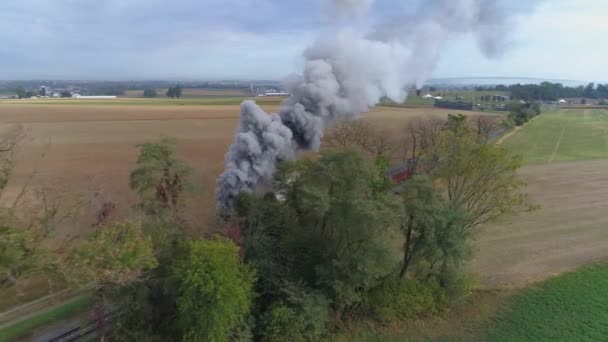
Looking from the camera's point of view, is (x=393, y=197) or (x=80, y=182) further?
(x=80, y=182)

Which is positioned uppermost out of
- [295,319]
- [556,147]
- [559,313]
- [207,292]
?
[207,292]

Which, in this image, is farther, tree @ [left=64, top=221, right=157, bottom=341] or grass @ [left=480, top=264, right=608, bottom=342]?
grass @ [left=480, top=264, right=608, bottom=342]

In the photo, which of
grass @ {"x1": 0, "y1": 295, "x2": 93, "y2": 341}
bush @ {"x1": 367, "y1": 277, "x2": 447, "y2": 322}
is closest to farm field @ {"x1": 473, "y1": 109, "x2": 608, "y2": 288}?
bush @ {"x1": 367, "y1": 277, "x2": 447, "y2": 322}

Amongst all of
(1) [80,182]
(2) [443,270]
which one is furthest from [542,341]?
(1) [80,182]

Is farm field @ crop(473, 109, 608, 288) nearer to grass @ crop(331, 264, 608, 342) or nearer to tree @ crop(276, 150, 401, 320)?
grass @ crop(331, 264, 608, 342)

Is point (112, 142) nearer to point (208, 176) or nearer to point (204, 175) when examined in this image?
point (204, 175)

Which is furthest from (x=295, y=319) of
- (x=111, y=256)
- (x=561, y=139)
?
(x=561, y=139)

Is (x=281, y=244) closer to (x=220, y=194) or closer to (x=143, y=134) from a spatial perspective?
(x=220, y=194)
